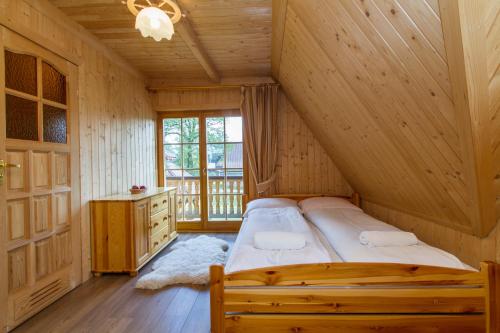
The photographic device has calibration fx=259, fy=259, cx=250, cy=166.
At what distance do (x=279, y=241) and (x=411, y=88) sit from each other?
111 cm

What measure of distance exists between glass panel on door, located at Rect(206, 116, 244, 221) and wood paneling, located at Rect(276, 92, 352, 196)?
0.63 metres

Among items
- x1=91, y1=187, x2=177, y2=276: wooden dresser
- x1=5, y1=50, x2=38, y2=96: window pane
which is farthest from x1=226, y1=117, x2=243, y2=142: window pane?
x1=5, y1=50, x2=38, y2=96: window pane

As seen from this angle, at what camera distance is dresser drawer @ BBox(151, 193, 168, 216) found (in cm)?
289

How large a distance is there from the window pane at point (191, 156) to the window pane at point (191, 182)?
92 millimetres

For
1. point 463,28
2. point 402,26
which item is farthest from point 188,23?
point 463,28

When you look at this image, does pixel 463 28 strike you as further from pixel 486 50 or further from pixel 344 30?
pixel 344 30

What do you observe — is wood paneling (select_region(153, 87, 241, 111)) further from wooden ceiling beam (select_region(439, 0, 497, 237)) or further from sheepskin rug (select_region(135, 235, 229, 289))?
wooden ceiling beam (select_region(439, 0, 497, 237))

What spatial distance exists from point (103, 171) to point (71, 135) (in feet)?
1.77

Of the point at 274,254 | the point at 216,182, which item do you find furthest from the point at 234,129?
the point at 274,254

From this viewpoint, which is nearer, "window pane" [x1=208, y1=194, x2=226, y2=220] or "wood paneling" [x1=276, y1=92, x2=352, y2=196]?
"wood paneling" [x1=276, y1=92, x2=352, y2=196]

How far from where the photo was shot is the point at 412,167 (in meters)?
1.81

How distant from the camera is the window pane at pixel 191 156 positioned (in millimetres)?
3922

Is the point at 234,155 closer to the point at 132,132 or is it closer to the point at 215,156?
the point at 215,156

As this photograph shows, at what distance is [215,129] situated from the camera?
3.88 meters
